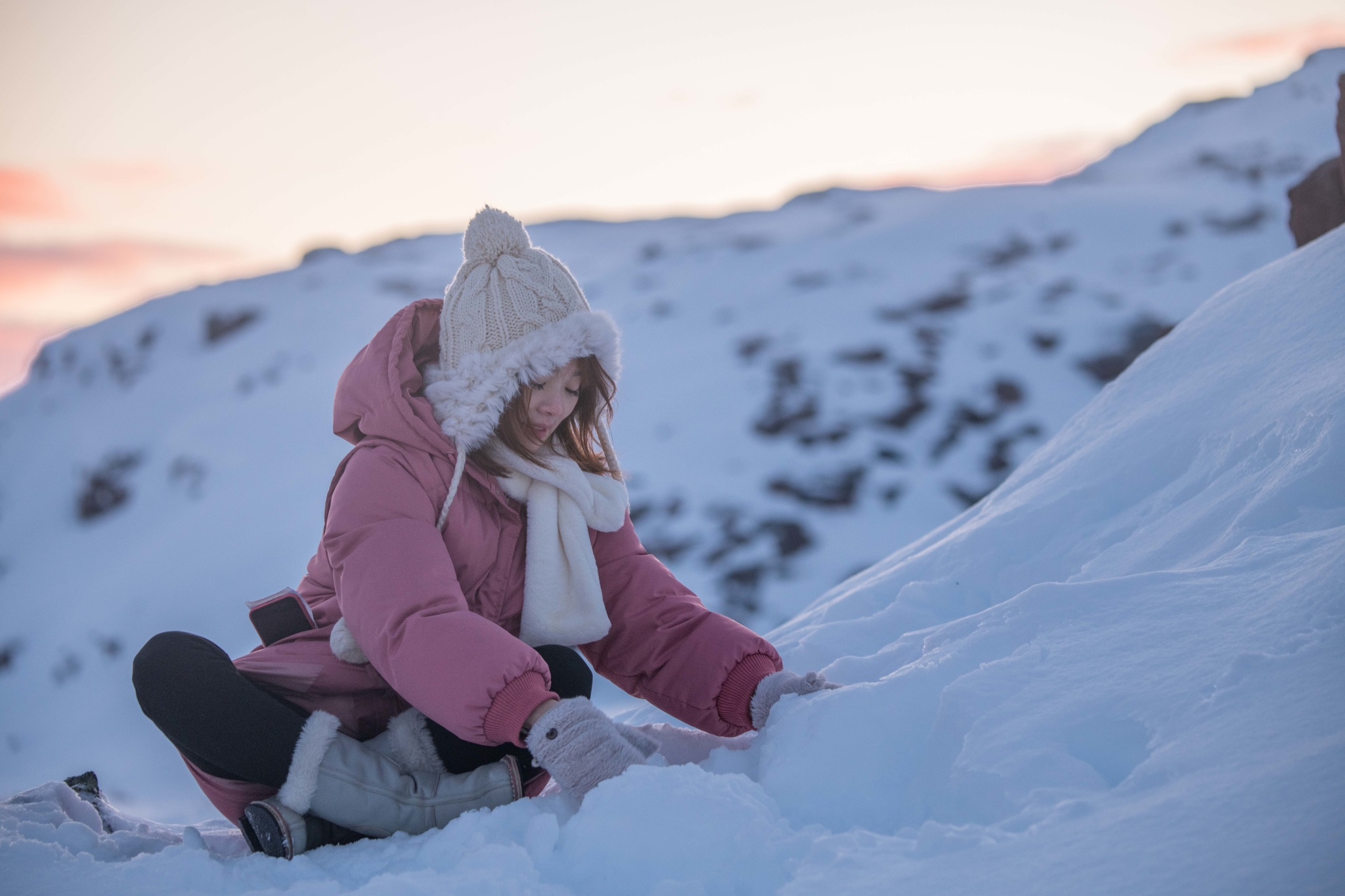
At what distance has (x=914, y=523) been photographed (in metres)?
5.42

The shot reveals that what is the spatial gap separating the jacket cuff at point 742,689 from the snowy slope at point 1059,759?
12cm

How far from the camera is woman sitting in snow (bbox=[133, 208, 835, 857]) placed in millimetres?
1347

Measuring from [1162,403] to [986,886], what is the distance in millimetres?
1505

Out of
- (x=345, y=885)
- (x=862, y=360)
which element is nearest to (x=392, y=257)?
(x=862, y=360)

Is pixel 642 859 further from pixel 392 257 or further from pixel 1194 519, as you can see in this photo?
pixel 392 257

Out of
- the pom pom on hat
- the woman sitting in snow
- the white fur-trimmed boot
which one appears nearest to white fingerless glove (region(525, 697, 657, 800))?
the woman sitting in snow

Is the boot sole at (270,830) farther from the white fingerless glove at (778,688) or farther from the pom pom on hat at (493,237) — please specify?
the pom pom on hat at (493,237)

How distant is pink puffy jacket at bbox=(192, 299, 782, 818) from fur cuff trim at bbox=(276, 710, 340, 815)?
0.42 ft

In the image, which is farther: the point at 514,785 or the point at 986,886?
the point at 514,785

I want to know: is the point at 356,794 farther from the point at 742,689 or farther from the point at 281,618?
the point at 742,689

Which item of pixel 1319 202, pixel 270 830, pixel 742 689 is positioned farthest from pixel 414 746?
pixel 1319 202

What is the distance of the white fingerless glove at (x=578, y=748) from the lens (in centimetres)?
127

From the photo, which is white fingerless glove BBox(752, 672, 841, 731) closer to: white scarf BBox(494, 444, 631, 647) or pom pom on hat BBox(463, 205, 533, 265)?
white scarf BBox(494, 444, 631, 647)

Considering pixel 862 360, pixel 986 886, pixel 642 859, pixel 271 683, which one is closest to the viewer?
pixel 986 886
